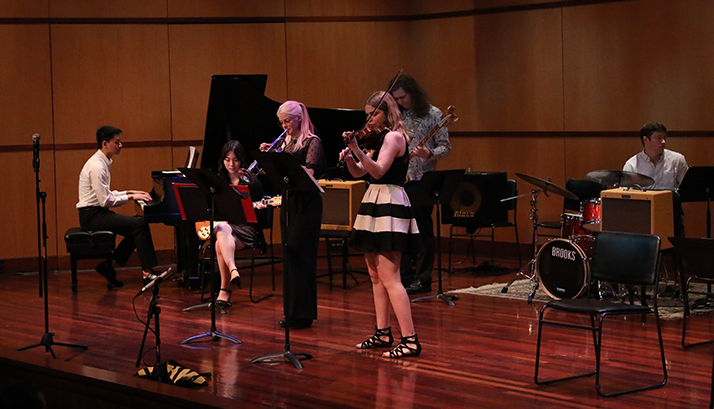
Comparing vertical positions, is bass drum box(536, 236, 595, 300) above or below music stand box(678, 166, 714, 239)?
below

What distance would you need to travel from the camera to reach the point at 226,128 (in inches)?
276

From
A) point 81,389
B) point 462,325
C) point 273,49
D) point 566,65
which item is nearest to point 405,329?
point 462,325

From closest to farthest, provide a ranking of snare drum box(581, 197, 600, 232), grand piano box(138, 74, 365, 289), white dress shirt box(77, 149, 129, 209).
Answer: snare drum box(581, 197, 600, 232) → grand piano box(138, 74, 365, 289) → white dress shirt box(77, 149, 129, 209)

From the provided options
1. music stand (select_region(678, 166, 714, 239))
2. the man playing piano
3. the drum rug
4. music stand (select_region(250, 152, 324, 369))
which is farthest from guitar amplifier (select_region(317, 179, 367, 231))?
music stand (select_region(678, 166, 714, 239))

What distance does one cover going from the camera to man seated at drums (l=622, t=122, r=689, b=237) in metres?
6.68

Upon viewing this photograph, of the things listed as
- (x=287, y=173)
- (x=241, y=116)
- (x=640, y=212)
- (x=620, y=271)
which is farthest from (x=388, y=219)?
(x=241, y=116)

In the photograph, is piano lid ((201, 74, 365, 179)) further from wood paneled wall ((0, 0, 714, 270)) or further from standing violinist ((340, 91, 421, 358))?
standing violinist ((340, 91, 421, 358))

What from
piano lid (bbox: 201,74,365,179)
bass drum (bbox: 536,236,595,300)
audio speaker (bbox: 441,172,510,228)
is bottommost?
bass drum (bbox: 536,236,595,300)

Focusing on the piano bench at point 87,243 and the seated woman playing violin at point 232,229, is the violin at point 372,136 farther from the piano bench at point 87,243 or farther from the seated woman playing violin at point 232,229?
the piano bench at point 87,243

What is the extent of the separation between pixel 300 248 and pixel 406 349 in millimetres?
994

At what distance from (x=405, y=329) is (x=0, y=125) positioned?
5281mm

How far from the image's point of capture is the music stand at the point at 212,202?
510 centimetres

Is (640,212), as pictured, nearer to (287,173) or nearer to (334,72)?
(287,173)

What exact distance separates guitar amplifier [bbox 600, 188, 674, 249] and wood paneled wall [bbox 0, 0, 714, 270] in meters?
1.98
